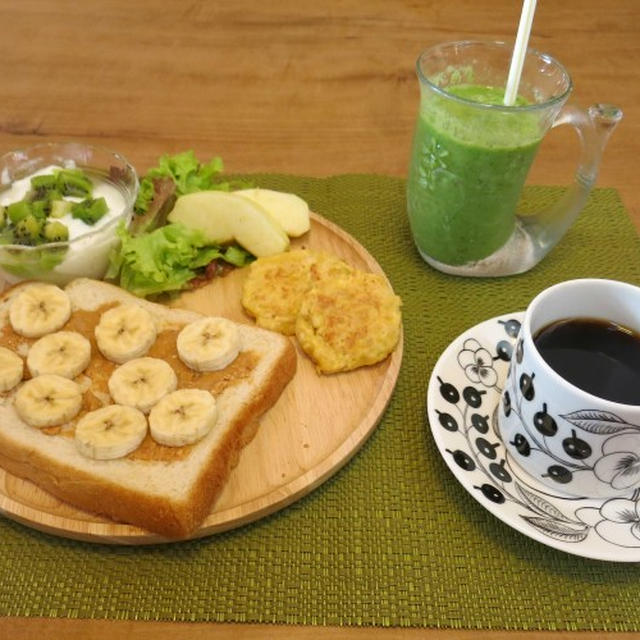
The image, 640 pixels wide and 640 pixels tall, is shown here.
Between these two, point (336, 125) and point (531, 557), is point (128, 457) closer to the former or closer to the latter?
point (531, 557)

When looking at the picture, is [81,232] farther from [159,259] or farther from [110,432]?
[110,432]

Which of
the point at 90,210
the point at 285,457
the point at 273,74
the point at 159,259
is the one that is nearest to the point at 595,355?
the point at 285,457

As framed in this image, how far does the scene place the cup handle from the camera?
5.36 ft

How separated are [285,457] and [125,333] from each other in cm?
48

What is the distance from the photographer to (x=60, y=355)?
1402 mm

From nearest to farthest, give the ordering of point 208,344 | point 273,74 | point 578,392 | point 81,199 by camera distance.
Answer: point 578,392, point 208,344, point 81,199, point 273,74

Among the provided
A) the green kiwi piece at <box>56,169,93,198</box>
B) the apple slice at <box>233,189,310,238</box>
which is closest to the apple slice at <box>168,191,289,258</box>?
the apple slice at <box>233,189,310,238</box>

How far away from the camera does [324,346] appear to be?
1.48 metres

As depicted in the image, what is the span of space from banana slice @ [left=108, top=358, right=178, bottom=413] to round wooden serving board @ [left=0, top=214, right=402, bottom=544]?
0.22m

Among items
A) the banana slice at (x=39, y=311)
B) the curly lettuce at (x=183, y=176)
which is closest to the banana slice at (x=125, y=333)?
the banana slice at (x=39, y=311)

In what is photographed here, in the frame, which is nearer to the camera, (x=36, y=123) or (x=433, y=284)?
(x=433, y=284)

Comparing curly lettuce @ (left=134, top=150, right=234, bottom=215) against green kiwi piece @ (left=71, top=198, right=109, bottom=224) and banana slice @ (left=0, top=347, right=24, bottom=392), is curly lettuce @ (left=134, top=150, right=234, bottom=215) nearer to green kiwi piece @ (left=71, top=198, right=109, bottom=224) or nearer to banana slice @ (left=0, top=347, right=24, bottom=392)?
green kiwi piece @ (left=71, top=198, right=109, bottom=224)

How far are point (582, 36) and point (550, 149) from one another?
104 centimetres

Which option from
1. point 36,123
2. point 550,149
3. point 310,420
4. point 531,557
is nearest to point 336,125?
point 550,149
